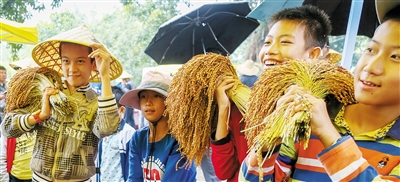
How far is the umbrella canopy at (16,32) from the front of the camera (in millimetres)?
4059

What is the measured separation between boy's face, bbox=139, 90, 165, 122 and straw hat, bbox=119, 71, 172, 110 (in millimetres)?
67

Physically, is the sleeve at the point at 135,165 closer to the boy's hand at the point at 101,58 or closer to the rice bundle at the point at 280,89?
the boy's hand at the point at 101,58

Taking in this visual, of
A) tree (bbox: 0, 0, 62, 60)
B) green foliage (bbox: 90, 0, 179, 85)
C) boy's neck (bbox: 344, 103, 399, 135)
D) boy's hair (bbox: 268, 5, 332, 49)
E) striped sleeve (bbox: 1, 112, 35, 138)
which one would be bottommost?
boy's neck (bbox: 344, 103, 399, 135)

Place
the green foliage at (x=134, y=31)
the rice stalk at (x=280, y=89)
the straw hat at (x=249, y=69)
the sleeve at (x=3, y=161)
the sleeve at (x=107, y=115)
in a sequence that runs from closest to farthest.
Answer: the rice stalk at (x=280, y=89) < the sleeve at (x=107, y=115) < the sleeve at (x=3, y=161) < the straw hat at (x=249, y=69) < the green foliage at (x=134, y=31)

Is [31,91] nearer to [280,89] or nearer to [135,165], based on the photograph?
[135,165]

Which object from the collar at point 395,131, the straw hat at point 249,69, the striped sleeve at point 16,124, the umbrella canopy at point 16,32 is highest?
the umbrella canopy at point 16,32

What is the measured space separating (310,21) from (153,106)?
42.5 inches

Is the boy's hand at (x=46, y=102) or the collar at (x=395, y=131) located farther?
Result: the boy's hand at (x=46, y=102)

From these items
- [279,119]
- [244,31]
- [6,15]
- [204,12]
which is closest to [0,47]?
[6,15]

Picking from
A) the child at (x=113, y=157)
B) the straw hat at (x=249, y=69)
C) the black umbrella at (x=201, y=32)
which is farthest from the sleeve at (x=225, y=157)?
the straw hat at (x=249, y=69)

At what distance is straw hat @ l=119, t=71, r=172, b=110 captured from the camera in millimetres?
1975

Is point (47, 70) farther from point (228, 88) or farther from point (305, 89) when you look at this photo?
point (305, 89)

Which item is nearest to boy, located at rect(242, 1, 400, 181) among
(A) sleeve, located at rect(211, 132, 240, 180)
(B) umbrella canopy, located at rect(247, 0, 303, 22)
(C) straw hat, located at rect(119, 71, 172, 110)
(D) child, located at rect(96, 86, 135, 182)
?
(A) sleeve, located at rect(211, 132, 240, 180)

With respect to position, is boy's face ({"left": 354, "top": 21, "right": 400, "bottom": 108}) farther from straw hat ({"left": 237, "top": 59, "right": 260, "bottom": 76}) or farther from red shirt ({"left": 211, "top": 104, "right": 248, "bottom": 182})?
straw hat ({"left": 237, "top": 59, "right": 260, "bottom": 76})
